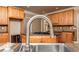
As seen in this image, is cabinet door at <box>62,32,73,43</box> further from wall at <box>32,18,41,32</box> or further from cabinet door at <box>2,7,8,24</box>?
wall at <box>32,18,41,32</box>

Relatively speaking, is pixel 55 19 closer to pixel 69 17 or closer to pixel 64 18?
pixel 64 18

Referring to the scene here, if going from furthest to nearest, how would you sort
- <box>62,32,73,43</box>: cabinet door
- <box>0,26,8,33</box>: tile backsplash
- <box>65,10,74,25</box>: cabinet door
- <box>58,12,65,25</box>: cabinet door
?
1. <box>58,12,65,25</box>: cabinet door
2. <box>65,10,74,25</box>: cabinet door
3. <box>62,32,73,43</box>: cabinet door
4. <box>0,26,8,33</box>: tile backsplash

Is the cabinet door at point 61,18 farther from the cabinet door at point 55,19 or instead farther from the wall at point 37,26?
the wall at point 37,26

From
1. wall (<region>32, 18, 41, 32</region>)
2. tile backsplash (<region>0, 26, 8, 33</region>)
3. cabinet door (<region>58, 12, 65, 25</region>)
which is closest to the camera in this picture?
tile backsplash (<region>0, 26, 8, 33</region>)

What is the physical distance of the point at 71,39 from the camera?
5.82m

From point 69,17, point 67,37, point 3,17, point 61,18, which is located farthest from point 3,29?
point 69,17

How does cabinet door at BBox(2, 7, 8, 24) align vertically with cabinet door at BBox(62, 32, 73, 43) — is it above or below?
above

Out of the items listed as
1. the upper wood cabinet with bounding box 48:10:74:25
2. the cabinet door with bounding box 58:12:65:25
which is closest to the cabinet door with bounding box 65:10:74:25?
the upper wood cabinet with bounding box 48:10:74:25

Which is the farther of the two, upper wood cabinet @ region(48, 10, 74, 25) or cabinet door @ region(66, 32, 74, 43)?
upper wood cabinet @ region(48, 10, 74, 25)
